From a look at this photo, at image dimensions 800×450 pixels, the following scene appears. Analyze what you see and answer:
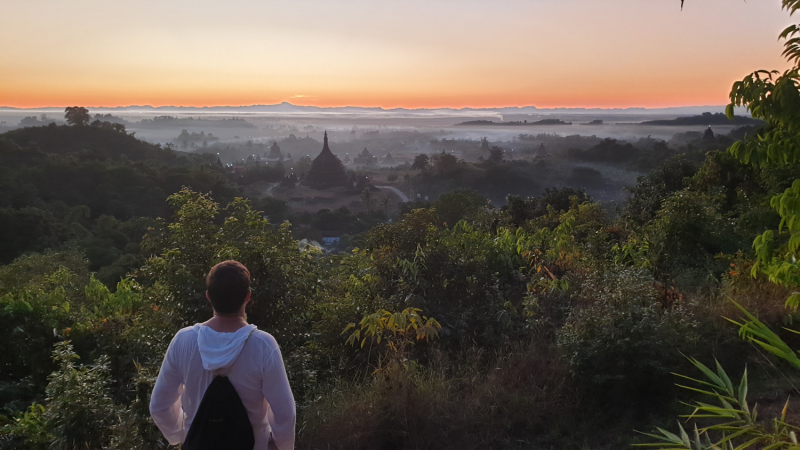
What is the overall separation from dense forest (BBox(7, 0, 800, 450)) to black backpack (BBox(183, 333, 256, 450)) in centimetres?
136

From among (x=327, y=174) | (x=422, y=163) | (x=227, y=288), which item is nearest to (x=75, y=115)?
(x=327, y=174)

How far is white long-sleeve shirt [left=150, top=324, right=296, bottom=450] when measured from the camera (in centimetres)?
192

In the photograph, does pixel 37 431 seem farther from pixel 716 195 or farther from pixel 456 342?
pixel 716 195

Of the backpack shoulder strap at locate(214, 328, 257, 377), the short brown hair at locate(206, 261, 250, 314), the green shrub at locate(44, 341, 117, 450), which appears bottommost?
the green shrub at locate(44, 341, 117, 450)

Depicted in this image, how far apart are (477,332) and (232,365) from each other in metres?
3.35

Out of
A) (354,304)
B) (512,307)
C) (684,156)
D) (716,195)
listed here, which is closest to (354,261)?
(354,304)

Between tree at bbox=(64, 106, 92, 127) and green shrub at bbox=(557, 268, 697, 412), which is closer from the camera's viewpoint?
green shrub at bbox=(557, 268, 697, 412)

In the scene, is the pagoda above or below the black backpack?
below

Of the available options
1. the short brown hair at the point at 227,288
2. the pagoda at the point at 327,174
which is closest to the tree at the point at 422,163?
the pagoda at the point at 327,174

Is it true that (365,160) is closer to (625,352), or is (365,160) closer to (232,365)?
(625,352)

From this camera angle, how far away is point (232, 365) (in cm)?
192

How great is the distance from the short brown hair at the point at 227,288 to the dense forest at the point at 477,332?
1.61m

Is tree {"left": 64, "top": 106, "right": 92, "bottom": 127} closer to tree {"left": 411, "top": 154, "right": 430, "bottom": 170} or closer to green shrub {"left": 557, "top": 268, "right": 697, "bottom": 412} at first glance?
tree {"left": 411, "top": 154, "right": 430, "bottom": 170}

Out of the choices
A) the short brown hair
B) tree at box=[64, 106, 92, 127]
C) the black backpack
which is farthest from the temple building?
the black backpack
